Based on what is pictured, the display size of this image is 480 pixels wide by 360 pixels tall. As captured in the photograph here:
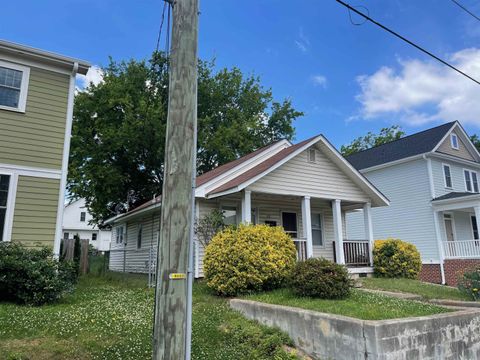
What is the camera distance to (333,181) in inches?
586

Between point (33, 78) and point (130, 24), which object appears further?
point (33, 78)

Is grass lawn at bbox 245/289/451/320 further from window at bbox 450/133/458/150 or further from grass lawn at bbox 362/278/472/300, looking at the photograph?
window at bbox 450/133/458/150

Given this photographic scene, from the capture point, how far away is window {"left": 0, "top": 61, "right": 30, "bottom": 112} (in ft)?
34.2

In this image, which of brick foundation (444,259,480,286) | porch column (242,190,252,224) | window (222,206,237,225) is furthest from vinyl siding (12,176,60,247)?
brick foundation (444,259,480,286)

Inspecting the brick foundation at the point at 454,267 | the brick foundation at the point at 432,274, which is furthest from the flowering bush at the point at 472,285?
the brick foundation at the point at 432,274

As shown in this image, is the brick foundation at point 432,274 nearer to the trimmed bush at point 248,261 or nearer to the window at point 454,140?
the window at point 454,140

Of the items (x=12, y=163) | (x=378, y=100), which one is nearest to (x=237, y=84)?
(x=378, y=100)

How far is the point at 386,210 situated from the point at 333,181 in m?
9.33

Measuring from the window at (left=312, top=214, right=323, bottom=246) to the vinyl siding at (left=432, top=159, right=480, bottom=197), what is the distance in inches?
317

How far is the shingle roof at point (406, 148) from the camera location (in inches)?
846

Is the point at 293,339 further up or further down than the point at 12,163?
further down

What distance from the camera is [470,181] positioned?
23219 mm

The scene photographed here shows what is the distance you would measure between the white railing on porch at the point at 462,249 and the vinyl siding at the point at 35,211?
1837cm

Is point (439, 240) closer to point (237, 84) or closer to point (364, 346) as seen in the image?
point (364, 346)
